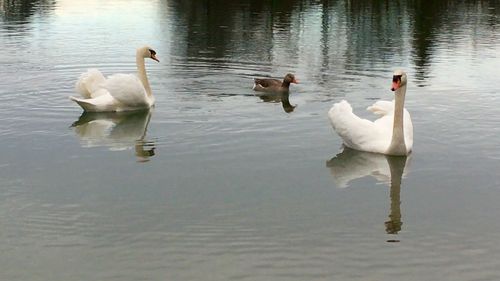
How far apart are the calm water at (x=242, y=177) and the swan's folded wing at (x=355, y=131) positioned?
0.28 metres

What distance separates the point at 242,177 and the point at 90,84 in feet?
19.8

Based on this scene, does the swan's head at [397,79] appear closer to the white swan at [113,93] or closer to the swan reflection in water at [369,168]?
the swan reflection in water at [369,168]

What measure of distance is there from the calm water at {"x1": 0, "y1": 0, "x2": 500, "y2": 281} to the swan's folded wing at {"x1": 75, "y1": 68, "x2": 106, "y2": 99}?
40cm

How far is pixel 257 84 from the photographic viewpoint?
18734mm

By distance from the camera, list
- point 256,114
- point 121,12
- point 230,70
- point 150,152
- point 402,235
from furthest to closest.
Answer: point 121,12, point 230,70, point 256,114, point 150,152, point 402,235

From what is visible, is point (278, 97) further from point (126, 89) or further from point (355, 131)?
point (355, 131)

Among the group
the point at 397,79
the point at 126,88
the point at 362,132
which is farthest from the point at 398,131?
the point at 126,88

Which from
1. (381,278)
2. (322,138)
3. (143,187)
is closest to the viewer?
(381,278)

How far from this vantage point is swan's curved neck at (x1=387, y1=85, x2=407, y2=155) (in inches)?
495

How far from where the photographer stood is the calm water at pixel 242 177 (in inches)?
337

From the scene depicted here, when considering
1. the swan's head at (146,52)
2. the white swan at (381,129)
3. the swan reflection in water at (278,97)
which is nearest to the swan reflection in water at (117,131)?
the swan's head at (146,52)

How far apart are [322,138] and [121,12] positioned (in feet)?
108

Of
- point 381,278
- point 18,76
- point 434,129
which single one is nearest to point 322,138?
point 434,129

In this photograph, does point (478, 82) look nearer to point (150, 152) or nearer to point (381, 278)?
point (150, 152)
